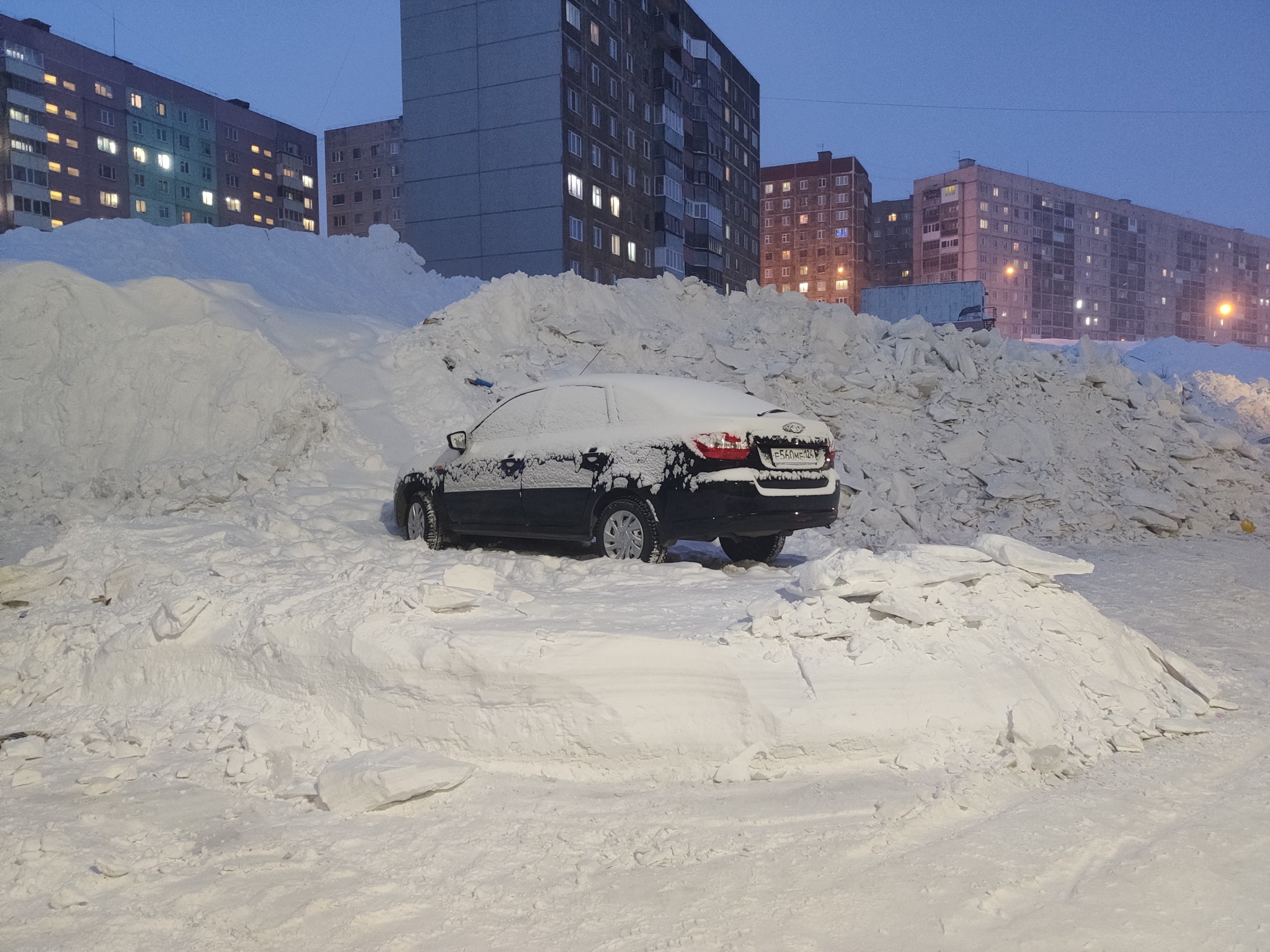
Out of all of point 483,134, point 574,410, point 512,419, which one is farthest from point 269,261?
point 483,134

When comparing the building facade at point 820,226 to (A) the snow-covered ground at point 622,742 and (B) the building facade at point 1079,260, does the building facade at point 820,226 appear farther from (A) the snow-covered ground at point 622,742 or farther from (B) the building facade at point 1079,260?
(A) the snow-covered ground at point 622,742

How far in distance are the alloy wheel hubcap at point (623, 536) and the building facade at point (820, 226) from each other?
110 metres

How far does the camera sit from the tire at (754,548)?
325 inches

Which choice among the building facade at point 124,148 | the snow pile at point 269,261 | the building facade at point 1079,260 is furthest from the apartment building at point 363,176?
the snow pile at point 269,261

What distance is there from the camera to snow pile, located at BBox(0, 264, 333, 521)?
11.4 meters

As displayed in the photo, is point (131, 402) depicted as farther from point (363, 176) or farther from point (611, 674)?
point (363, 176)

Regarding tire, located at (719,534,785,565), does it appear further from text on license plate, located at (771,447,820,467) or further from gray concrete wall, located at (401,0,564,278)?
gray concrete wall, located at (401,0,564,278)

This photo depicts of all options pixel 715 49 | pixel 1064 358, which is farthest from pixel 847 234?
pixel 1064 358

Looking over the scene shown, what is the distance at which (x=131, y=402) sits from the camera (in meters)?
12.9

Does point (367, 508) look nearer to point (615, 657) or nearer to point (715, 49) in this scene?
point (615, 657)

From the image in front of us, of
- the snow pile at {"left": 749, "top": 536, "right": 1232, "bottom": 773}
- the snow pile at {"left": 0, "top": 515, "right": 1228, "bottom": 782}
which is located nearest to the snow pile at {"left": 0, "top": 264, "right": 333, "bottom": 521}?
the snow pile at {"left": 0, "top": 515, "right": 1228, "bottom": 782}

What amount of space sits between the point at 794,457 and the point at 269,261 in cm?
1953

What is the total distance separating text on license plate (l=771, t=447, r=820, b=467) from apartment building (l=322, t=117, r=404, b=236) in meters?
85.6

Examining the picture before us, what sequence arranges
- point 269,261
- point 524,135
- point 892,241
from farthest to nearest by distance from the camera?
point 892,241 → point 524,135 → point 269,261
